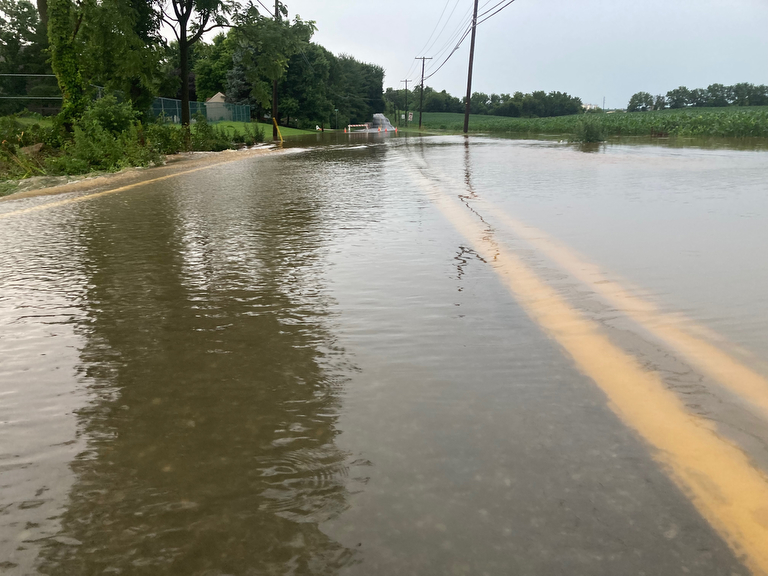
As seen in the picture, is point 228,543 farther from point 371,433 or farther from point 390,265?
point 390,265

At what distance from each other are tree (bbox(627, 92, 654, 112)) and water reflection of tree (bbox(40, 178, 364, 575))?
Answer: 385 ft

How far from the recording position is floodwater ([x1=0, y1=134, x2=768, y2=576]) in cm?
139

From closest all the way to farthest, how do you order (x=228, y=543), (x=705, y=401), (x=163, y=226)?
(x=228, y=543) → (x=705, y=401) → (x=163, y=226)

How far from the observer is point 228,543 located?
4.58 feet

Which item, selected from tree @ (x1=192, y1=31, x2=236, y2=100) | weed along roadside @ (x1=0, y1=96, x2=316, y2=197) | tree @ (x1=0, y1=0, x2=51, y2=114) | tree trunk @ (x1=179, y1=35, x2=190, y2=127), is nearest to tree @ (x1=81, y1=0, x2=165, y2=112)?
tree trunk @ (x1=179, y1=35, x2=190, y2=127)

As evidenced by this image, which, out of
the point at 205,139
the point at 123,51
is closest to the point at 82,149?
the point at 205,139

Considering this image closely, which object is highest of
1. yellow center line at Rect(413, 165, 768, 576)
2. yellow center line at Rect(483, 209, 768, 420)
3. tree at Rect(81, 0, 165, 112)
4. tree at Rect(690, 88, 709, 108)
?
tree at Rect(690, 88, 709, 108)

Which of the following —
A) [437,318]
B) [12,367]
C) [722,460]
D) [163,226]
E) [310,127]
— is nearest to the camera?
[722,460]

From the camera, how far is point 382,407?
6.71 feet

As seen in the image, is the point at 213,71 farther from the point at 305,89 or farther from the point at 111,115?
the point at 111,115

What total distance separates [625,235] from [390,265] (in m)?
2.20

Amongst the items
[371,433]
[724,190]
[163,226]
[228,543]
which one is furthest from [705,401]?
[724,190]

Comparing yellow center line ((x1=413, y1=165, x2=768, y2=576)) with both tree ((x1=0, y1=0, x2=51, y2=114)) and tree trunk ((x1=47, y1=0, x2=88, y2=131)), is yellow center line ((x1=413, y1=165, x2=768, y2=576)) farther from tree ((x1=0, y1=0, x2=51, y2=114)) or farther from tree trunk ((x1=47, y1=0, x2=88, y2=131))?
tree ((x1=0, y1=0, x2=51, y2=114))

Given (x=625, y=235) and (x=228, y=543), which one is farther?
(x=625, y=235)
